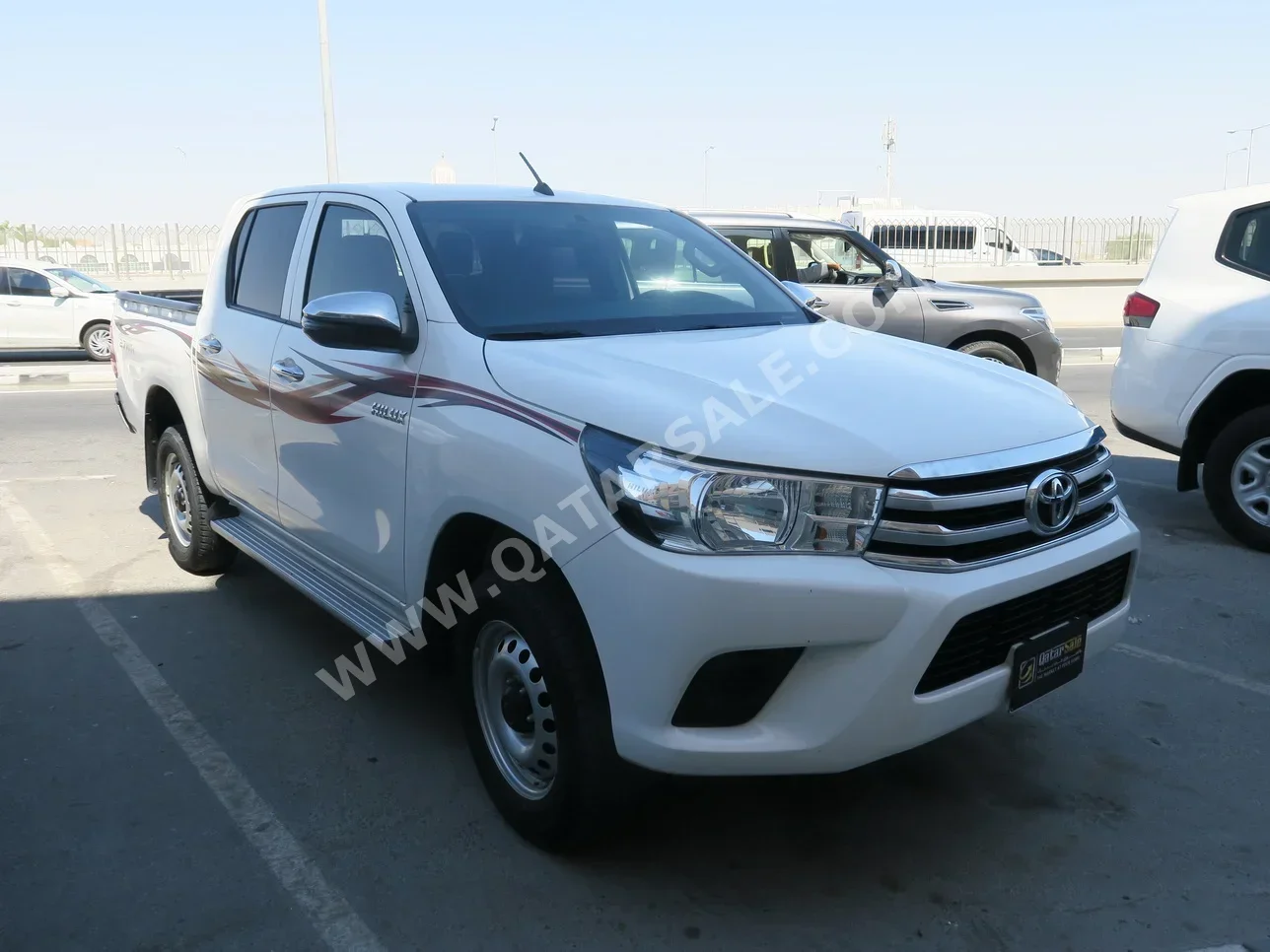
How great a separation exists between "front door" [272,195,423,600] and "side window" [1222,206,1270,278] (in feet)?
15.2

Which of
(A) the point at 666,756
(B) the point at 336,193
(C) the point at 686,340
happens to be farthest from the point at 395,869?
(B) the point at 336,193

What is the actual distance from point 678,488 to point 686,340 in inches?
39.3

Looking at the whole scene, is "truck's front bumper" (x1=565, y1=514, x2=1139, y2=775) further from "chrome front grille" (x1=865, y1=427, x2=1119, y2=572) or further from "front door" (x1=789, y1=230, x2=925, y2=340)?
"front door" (x1=789, y1=230, x2=925, y2=340)

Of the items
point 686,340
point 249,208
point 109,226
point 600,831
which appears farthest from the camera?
point 109,226

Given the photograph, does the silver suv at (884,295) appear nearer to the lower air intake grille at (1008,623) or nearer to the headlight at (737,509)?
Result: the lower air intake grille at (1008,623)

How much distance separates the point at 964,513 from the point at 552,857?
1.49m

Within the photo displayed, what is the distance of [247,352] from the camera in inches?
175

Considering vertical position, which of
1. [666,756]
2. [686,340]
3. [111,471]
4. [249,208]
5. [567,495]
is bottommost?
[111,471]

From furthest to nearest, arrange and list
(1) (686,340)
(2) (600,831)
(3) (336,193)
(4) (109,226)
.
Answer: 1. (4) (109,226)
2. (3) (336,193)
3. (1) (686,340)
4. (2) (600,831)

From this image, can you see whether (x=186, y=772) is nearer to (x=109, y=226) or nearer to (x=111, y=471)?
(x=111, y=471)

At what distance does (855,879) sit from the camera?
9.72ft

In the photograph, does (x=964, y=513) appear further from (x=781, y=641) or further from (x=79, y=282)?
(x=79, y=282)

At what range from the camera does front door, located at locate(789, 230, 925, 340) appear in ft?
31.6

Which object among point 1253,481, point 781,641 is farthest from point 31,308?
point 781,641
